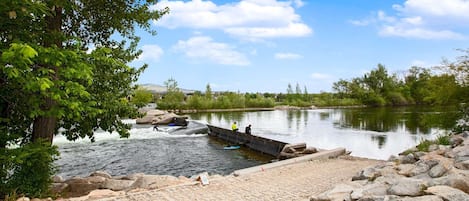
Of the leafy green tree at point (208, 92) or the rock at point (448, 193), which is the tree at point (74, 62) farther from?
the leafy green tree at point (208, 92)

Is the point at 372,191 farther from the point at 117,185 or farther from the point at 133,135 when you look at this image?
the point at 133,135

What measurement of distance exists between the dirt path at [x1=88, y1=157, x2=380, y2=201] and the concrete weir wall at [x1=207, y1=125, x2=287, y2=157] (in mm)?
7999

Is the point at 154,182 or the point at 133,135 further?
the point at 133,135

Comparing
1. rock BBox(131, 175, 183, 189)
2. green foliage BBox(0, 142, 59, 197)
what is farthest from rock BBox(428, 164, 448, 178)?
green foliage BBox(0, 142, 59, 197)

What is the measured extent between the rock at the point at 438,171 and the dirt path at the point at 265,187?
7.06 feet

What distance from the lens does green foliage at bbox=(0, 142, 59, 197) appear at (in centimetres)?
629

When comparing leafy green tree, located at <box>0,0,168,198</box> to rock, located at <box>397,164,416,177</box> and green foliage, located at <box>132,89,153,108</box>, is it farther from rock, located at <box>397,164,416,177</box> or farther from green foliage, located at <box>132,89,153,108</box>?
rock, located at <box>397,164,416,177</box>

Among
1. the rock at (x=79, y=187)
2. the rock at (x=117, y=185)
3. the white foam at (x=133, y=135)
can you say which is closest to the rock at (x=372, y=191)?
the rock at (x=117, y=185)

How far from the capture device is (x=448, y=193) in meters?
4.45

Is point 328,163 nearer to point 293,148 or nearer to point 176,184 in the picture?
point 293,148

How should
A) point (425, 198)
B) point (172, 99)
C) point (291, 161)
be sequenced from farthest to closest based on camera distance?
point (172, 99) → point (291, 161) → point (425, 198)

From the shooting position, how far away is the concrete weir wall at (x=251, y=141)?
18039 mm

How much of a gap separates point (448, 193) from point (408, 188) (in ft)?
1.60

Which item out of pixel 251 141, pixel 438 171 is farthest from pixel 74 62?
pixel 251 141
